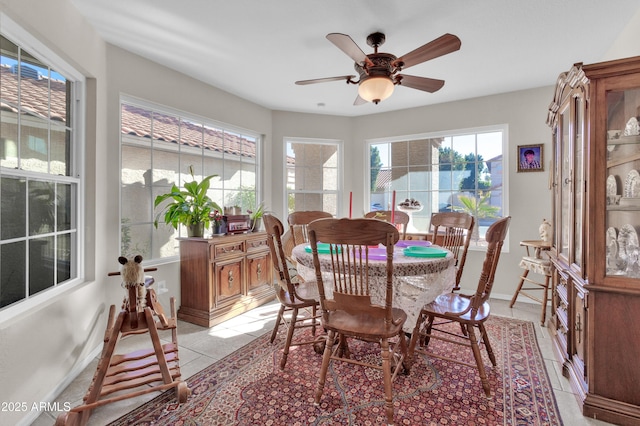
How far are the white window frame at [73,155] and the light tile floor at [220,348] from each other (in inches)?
24.8

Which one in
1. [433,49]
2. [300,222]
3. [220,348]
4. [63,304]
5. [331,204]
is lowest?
[220,348]

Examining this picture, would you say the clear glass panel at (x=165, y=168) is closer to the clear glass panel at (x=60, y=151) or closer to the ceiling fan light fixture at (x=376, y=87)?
the clear glass panel at (x=60, y=151)

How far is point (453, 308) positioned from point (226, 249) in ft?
7.34

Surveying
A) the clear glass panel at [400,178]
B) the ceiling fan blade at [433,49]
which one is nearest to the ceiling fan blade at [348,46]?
the ceiling fan blade at [433,49]

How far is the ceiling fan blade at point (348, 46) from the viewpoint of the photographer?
1.80 meters

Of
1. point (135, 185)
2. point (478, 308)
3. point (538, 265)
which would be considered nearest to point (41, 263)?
point (135, 185)

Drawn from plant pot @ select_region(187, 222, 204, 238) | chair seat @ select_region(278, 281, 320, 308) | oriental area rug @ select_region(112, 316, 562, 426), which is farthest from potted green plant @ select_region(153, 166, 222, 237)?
oriental area rug @ select_region(112, 316, 562, 426)

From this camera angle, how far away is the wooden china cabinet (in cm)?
164

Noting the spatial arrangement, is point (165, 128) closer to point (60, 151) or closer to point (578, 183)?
point (60, 151)

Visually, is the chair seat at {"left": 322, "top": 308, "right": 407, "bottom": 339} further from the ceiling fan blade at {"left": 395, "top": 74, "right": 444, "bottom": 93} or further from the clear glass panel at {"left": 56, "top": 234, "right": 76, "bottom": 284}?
the clear glass panel at {"left": 56, "top": 234, "right": 76, "bottom": 284}

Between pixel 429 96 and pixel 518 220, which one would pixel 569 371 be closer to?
pixel 518 220

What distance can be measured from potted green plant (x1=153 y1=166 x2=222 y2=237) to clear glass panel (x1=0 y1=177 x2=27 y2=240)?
3.58ft

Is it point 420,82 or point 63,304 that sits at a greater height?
point 420,82

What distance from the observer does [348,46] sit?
1934 millimetres
